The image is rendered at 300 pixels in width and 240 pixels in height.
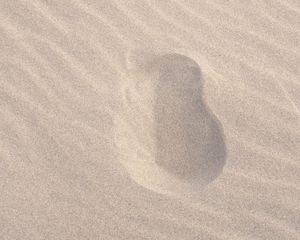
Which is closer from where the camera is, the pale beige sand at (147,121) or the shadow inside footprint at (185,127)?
the pale beige sand at (147,121)

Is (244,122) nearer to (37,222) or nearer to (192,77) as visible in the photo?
(192,77)

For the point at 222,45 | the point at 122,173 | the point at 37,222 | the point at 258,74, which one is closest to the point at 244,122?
the point at 258,74

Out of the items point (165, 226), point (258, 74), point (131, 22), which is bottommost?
point (165, 226)

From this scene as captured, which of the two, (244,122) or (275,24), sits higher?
(275,24)
